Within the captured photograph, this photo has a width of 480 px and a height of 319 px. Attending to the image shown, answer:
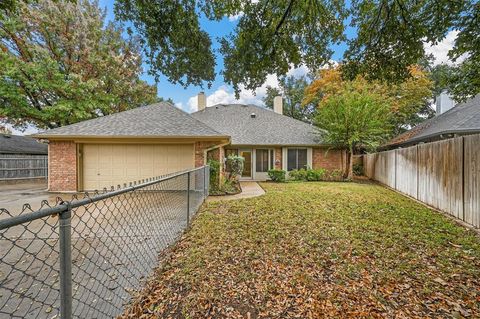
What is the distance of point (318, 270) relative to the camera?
3.44 m

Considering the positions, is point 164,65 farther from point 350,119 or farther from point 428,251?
point 350,119

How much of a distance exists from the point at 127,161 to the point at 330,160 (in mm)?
12486

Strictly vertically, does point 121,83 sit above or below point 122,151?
above

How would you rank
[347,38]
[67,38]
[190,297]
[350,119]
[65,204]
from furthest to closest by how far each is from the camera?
[67,38] < [350,119] < [347,38] < [190,297] < [65,204]

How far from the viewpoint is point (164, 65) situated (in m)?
5.77

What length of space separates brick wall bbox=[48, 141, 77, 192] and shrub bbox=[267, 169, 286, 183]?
1034cm

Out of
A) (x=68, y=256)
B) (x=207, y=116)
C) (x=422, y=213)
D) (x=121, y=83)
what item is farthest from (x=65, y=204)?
(x=121, y=83)

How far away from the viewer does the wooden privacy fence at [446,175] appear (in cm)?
527

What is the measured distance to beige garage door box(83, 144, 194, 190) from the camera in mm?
10148

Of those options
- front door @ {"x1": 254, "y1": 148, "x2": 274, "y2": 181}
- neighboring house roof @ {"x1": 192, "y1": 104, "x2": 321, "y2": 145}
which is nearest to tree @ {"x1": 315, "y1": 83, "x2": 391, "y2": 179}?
neighboring house roof @ {"x1": 192, "y1": 104, "x2": 321, "y2": 145}

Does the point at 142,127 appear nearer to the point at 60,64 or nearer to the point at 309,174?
the point at 309,174

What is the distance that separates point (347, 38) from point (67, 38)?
60.7 ft

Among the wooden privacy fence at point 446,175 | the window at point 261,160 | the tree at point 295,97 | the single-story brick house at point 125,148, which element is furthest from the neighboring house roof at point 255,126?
the tree at point 295,97

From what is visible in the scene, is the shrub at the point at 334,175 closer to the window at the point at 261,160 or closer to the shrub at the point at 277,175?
the shrub at the point at 277,175
